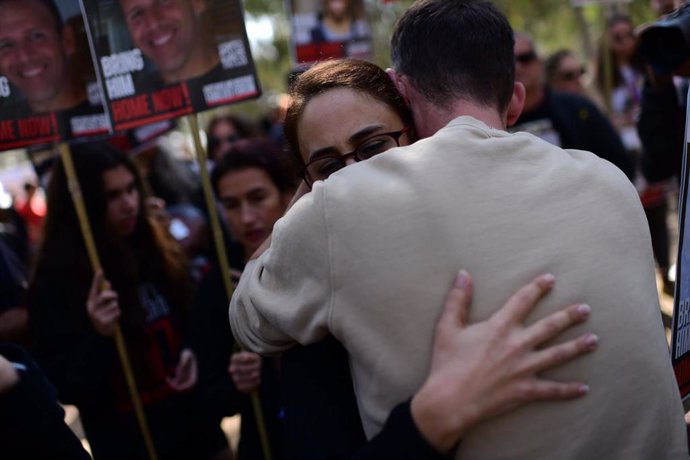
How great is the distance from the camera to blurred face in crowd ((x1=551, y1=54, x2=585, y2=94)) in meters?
6.63

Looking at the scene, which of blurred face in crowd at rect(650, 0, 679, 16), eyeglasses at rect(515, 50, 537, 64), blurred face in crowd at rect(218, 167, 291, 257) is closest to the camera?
blurred face in crowd at rect(218, 167, 291, 257)

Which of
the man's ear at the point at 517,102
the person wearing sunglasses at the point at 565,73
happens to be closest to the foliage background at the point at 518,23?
the person wearing sunglasses at the point at 565,73

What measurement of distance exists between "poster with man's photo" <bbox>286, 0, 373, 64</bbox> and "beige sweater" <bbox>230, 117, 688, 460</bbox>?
4.72m

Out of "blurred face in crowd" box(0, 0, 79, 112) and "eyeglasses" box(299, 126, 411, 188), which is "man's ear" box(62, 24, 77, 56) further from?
"eyeglasses" box(299, 126, 411, 188)

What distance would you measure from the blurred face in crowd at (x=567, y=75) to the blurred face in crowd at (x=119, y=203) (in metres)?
4.53

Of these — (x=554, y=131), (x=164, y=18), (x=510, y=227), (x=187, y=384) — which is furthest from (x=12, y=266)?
(x=554, y=131)

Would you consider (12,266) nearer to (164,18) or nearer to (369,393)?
(164,18)

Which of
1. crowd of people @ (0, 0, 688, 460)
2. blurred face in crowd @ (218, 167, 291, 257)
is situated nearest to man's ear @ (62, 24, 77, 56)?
blurred face in crowd @ (218, 167, 291, 257)

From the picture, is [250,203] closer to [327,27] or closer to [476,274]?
[476,274]

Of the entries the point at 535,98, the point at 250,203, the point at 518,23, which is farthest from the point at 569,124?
the point at 518,23

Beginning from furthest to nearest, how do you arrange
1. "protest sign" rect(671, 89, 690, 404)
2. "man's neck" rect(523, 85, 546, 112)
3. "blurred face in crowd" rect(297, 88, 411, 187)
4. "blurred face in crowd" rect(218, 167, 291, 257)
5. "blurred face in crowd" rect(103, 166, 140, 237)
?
"man's neck" rect(523, 85, 546, 112) < "blurred face in crowd" rect(103, 166, 140, 237) < "blurred face in crowd" rect(218, 167, 291, 257) < "protest sign" rect(671, 89, 690, 404) < "blurred face in crowd" rect(297, 88, 411, 187)

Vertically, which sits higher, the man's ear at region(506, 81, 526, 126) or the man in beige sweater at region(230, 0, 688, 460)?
the man's ear at region(506, 81, 526, 126)

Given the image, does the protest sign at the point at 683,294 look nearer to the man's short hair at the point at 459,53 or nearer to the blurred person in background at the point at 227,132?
the man's short hair at the point at 459,53

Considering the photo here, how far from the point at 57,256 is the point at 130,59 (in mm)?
1031
